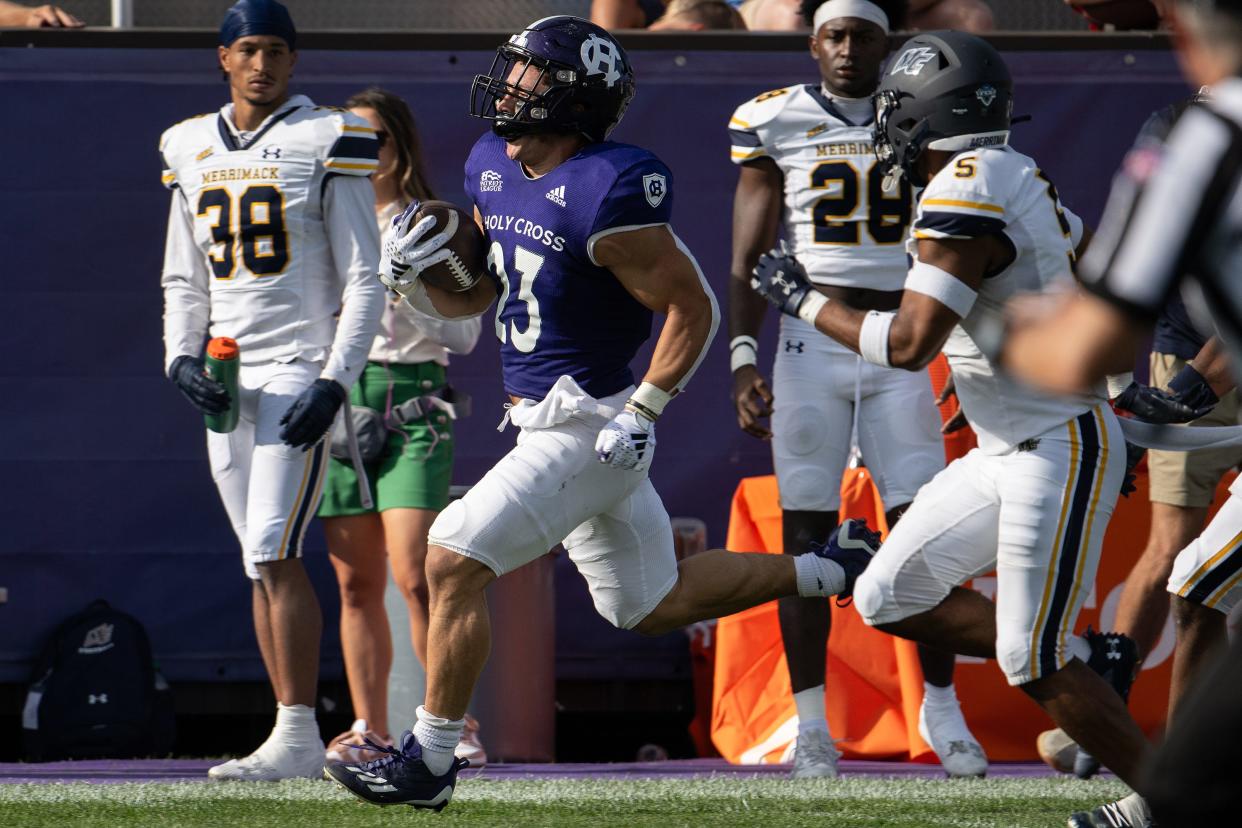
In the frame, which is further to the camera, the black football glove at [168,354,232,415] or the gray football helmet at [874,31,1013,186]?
the black football glove at [168,354,232,415]

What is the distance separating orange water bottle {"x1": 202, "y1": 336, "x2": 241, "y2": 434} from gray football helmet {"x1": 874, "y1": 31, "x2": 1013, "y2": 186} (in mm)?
1891

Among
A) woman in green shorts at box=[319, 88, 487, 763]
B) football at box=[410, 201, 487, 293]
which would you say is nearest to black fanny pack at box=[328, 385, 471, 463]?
woman in green shorts at box=[319, 88, 487, 763]

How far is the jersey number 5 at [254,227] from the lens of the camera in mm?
4984

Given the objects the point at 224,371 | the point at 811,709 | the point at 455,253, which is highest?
the point at 455,253

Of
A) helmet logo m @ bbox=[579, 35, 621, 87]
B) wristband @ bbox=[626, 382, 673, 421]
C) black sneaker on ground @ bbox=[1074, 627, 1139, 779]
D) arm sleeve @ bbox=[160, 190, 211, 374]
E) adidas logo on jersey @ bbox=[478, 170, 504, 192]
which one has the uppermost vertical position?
helmet logo m @ bbox=[579, 35, 621, 87]

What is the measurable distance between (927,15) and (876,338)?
297cm

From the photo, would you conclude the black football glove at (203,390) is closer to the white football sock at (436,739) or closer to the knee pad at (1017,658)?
the white football sock at (436,739)

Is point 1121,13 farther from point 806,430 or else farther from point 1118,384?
point 1118,384

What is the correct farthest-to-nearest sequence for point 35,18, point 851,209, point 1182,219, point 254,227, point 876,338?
point 35,18 < point 851,209 < point 254,227 < point 876,338 < point 1182,219

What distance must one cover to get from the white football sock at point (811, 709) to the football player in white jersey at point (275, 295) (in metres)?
1.34

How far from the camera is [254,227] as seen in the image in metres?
5.00

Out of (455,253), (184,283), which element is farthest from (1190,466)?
(184,283)

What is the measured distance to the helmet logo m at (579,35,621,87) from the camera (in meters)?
4.00

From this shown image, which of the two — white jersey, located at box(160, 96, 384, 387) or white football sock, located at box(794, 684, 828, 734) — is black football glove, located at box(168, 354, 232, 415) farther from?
white football sock, located at box(794, 684, 828, 734)
